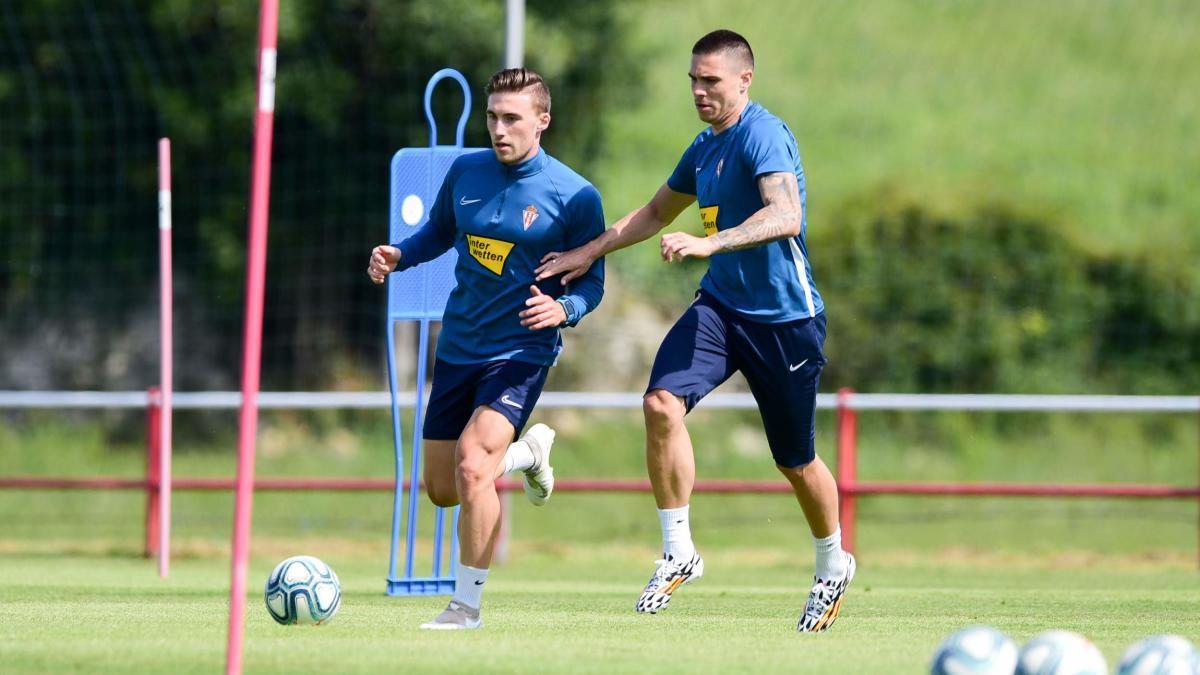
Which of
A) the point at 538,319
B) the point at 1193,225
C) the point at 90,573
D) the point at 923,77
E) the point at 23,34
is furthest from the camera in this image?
the point at 923,77

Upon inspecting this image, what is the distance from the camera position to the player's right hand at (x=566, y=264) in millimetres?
7051

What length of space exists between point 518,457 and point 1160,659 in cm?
368

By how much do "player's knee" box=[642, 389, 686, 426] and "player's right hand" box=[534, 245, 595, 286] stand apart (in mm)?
581

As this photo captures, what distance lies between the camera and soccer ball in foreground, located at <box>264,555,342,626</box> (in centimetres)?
670

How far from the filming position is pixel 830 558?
7.32 meters

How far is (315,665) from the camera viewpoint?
5.44m

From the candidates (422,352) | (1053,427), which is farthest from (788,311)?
(1053,427)

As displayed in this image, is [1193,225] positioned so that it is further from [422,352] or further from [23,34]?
[422,352]

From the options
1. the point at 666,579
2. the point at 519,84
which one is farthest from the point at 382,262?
the point at 666,579

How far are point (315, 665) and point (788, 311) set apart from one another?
268 centimetres

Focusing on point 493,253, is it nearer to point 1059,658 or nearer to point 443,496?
point 443,496

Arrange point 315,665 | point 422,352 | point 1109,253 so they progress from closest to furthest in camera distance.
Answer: point 315,665 → point 422,352 → point 1109,253

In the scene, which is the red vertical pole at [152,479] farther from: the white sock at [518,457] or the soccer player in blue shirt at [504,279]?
the soccer player in blue shirt at [504,279]

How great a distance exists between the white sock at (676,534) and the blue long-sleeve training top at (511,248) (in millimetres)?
846
